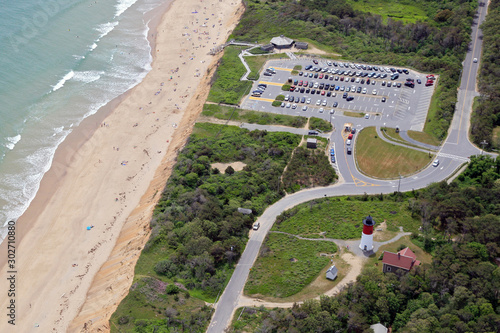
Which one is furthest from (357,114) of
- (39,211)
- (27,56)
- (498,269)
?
(27,56)

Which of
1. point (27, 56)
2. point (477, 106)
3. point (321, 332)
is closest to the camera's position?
point (321, 332)

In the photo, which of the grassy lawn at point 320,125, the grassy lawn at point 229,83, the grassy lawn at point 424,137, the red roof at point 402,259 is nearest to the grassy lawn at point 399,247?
the red roof at point 402,259

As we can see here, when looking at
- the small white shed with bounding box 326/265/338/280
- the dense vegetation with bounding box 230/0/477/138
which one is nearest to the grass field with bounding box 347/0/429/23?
the dense vegetation with bounding box 230/0/477/138

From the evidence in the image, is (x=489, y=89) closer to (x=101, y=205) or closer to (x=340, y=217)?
(x=340, y=217)

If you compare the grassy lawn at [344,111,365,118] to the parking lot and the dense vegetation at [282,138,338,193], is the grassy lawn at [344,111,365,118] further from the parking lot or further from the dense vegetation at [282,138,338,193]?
the dense vegetation at [282,138,338,193]

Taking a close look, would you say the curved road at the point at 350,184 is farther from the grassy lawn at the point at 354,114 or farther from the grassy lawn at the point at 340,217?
the grassy lawn at the point at 340,217

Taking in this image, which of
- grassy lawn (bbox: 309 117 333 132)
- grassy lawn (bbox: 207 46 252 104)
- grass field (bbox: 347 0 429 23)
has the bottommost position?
grass field (bbox: 347 0 429 23)

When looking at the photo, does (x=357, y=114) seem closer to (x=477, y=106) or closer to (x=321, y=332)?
(x=477, y=106)
